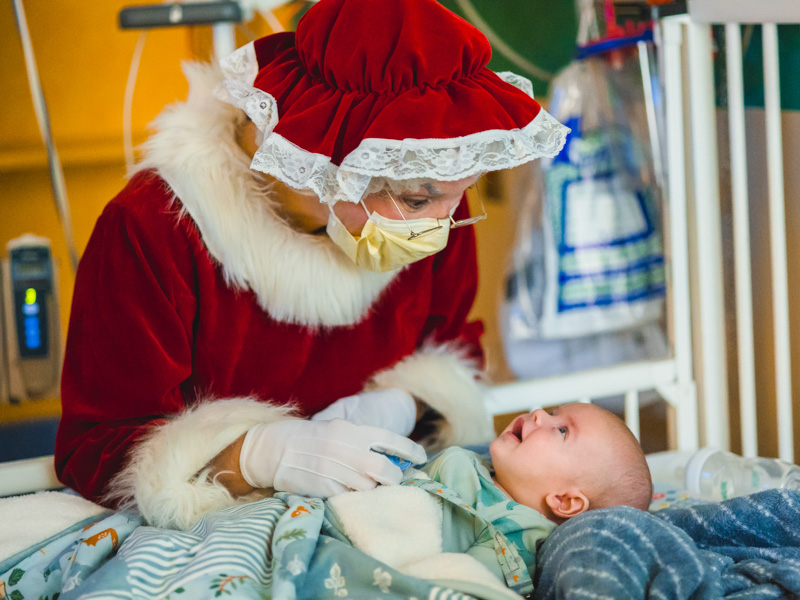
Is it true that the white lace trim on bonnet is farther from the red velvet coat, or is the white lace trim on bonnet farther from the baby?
the baby

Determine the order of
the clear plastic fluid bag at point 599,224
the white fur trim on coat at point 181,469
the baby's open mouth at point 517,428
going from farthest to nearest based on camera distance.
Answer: the clear plastic fluid bag at point 599,224 < the baby's open mouth at point 517,428 < the white fur trim on coat at point 181,469

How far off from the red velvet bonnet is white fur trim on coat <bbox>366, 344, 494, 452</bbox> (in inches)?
17.5

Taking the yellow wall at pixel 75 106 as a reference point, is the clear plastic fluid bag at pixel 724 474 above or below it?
below

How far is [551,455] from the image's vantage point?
1155mm

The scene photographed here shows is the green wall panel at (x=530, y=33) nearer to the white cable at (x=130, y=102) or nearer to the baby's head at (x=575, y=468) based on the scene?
the white cable at (x=130, y=102)

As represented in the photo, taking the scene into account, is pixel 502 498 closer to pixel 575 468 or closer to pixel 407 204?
pixel 575 468

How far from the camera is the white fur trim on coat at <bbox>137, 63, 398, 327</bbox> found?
1114 mm

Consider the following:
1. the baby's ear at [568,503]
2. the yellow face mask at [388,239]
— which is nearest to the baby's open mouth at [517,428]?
the baby's ear at [568,503]

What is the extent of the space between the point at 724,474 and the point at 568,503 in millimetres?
357

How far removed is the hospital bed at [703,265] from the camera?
4.58 ft

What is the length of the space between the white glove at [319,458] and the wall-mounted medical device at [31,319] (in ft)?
Answer: 4.43

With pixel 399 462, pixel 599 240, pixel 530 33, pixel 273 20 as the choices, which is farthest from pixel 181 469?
pixel 530 33

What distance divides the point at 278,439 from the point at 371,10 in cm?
59

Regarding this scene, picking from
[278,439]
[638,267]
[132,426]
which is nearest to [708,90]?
[638,267]
